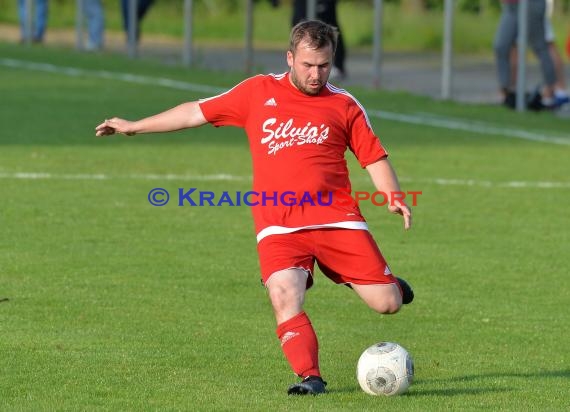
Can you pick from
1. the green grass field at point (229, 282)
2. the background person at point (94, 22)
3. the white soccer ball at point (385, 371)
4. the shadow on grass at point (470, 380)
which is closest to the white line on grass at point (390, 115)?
the green grass field at point (229, 282)

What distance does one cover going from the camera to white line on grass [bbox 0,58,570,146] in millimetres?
17781

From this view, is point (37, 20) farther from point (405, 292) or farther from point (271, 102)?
point (405, 292)

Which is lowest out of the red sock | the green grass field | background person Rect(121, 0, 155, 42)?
background person Rect(121, 0, 155, 42)

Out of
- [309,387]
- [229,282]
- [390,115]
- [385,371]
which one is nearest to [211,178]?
[229,282]

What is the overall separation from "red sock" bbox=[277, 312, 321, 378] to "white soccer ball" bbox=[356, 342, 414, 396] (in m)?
0.22

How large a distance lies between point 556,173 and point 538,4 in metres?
5.13

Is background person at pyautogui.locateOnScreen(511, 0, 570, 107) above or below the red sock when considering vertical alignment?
below

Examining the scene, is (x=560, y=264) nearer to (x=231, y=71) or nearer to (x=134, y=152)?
(x=134, y=152)

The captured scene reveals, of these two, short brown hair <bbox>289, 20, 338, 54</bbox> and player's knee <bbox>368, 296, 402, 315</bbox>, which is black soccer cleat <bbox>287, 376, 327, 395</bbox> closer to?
player's knee <bbox>368, 296, 402, 315</bbox>

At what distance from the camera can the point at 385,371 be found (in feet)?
23.3

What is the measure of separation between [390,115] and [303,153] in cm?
1218

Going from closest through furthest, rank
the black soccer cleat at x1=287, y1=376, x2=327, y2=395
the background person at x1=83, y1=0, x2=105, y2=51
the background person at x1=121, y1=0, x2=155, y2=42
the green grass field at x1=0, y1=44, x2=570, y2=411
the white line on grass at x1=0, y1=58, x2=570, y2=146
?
1. the black soccer cleat at x1=287, y1=376, x2=327, y2=395
2. the green grass field at x1=0, y1=44, x2=570, y2=411
3. the white line on grass at x1=0, y1=58, x2=570, y2=146
4. the background person at x1=83, y1=0, x2=105, y2=51
5. the background person at x1=121, y1=0, x2=155, y2=42

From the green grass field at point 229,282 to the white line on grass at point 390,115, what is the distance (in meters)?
0.24

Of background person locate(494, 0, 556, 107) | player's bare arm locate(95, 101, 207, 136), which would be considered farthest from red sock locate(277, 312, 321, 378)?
background person locate(494, 0, 556, 107)
